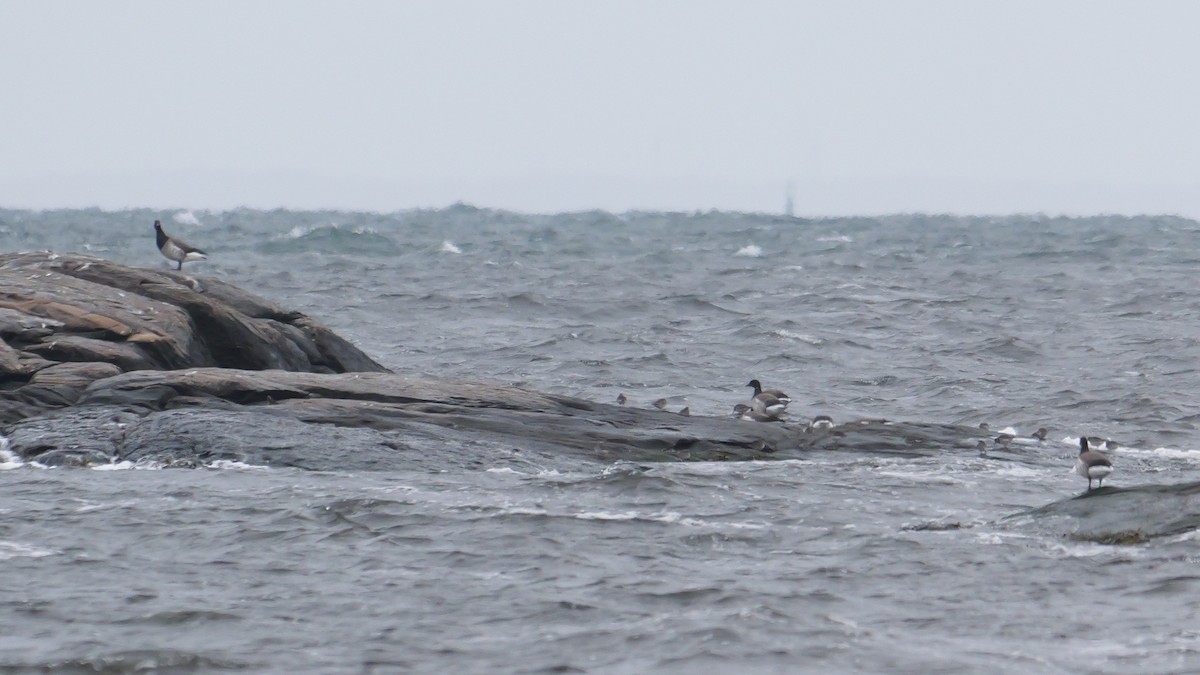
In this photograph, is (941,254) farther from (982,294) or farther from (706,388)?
(706,388)

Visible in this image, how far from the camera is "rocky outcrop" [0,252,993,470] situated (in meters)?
15.8

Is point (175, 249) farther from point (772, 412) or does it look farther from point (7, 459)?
point (772, 412)

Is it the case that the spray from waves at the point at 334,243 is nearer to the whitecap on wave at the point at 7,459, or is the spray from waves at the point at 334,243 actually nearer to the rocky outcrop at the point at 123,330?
the rocky outcrop at the point at 123,330

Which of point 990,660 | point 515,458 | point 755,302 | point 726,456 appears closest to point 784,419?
point 726,456

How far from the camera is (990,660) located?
9.46 m

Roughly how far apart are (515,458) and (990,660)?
7530mm

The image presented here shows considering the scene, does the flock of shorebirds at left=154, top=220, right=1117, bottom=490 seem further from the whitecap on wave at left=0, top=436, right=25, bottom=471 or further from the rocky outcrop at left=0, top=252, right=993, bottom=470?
the whitecap on wave at left=0, top=436, right=25, bottom=471

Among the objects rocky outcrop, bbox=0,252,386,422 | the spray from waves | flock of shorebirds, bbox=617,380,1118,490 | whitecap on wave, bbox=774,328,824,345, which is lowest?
flock of shorebirds, bbox=617,380,1118,490

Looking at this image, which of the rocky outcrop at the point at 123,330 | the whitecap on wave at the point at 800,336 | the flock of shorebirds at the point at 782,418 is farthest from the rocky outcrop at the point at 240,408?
the whitecap on wave at the point at 800,336

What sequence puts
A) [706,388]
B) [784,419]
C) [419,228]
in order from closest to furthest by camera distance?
1. [784,419]
2. [706,388]
3. [419,228]

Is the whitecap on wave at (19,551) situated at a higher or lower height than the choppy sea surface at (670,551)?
lower

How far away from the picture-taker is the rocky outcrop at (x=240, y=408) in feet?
52.0

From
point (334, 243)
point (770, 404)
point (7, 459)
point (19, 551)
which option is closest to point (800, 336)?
point (770, 404)

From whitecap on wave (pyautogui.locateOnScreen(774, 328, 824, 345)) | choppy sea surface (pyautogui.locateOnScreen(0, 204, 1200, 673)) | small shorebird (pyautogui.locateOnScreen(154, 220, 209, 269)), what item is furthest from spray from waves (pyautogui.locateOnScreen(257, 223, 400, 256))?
small shorebird (pyautogui.locateOnScreen(154, 220, 209, 269))
